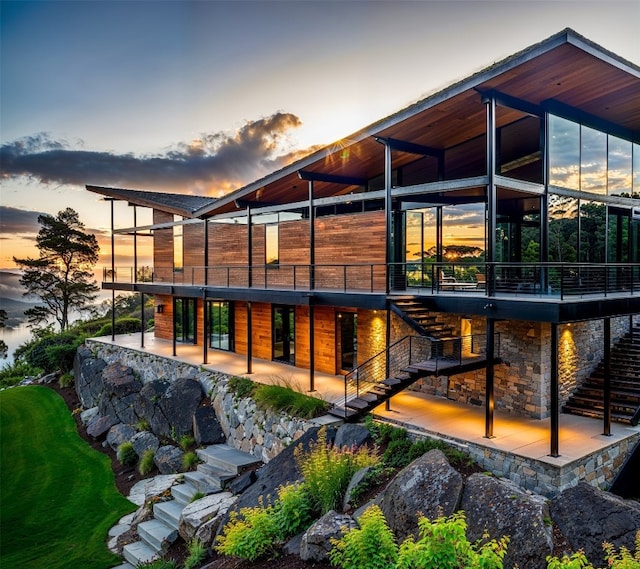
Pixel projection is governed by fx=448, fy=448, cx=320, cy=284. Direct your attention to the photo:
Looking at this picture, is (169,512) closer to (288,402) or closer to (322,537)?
(288,402)

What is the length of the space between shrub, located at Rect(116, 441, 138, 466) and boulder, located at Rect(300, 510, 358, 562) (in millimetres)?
9611

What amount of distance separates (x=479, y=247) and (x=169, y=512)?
34.8 feet

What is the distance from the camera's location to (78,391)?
20922mm

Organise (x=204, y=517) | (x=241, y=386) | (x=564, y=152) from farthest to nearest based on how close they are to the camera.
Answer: (x=241, y=386), (x=564, y=152), (x=204, y=517)

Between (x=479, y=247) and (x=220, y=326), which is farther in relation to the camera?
(x=220, y=326)

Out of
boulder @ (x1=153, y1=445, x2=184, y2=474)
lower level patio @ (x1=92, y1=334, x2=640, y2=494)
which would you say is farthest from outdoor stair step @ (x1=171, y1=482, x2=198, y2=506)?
lower level patio @ (x1=92, y1=334, x2=640, y2=494)

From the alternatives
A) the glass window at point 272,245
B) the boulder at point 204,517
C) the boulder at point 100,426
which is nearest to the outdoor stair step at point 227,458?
the boulder at point 204,517

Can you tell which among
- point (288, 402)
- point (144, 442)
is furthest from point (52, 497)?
point (288, 402)

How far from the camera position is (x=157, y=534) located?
9672 millimetres

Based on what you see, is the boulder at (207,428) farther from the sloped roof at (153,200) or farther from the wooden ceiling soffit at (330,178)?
the sloped roof at (153,200)

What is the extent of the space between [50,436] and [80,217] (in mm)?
22553

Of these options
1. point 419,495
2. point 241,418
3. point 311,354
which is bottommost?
point 241,418

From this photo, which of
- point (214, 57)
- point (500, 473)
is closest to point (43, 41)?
point (214, 57)

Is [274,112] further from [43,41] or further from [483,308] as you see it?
[483,308]
